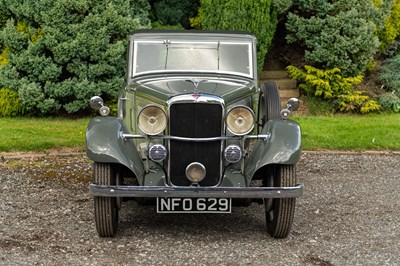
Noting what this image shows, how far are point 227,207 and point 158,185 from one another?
2.11 feet

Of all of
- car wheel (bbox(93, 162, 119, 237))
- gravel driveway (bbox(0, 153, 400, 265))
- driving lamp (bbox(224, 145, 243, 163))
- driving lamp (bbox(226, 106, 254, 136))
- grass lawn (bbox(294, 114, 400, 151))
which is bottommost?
grass lawn (bbox(294, 114, 400, 151))

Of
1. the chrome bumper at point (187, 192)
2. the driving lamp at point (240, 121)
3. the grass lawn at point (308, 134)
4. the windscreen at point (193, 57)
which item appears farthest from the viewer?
the grass lawn at point (308, 134)

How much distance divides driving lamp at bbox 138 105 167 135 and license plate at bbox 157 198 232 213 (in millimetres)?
573

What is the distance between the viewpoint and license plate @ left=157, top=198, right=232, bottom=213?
21.0ft

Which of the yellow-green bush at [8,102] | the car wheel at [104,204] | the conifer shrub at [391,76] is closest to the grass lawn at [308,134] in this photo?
the yellow-green bush at [8,102]

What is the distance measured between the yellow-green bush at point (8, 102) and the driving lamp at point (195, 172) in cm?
610

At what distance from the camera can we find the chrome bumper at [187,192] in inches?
246

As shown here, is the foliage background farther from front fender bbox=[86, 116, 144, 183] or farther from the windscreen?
front fender bbox=[86, 116, 144, 183]

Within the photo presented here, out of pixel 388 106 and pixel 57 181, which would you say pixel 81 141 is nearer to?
pixel 57 181

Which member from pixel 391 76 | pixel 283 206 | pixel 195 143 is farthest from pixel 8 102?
pixel 283 206

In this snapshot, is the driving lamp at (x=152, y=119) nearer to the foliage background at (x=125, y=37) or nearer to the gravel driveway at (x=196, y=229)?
the gravel driveway at (x=196, y=229)

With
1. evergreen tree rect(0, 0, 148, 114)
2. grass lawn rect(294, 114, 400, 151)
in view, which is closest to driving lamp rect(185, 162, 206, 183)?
grass lawn rect(294, 114, 400, 151)

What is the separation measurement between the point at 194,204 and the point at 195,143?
52 cm

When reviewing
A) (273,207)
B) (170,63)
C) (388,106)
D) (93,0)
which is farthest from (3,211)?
→ (388,106)
